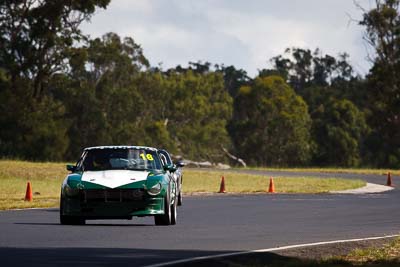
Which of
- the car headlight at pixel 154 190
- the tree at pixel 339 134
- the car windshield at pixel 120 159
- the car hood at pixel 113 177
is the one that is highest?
the tree at pixel 339 134

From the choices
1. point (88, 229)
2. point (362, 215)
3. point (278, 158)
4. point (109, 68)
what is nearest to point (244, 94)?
point (278, 158)

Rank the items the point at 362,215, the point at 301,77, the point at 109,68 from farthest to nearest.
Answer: the point at 301,77
the point at 109,68
the point at 362,215

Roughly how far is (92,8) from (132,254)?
6563cm

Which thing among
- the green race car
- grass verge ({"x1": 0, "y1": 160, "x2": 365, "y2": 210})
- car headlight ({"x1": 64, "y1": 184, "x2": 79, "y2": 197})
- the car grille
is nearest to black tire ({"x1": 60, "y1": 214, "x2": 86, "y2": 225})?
the green race car

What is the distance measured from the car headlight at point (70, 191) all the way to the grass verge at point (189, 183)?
47.6ft

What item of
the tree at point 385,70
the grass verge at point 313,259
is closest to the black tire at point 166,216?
the grass verge at point 313,259

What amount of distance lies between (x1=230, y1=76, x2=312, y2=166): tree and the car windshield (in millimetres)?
87545

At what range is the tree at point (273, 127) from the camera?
113m

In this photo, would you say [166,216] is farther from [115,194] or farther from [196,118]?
[196,118]

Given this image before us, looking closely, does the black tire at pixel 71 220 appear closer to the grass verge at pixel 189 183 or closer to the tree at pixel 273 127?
the grass verge at pixel 189 183

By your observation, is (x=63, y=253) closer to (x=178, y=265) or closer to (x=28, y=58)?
(x=178, y=265)

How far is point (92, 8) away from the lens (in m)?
81.2

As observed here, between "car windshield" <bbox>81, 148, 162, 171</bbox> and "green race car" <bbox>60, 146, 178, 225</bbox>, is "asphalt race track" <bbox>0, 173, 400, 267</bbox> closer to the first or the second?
"green race car" <bbox>60, 146, 178, 225</bbox>

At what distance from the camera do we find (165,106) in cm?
11438
